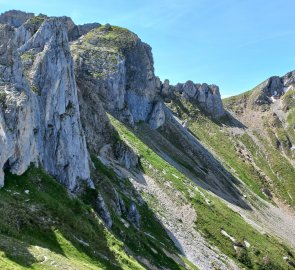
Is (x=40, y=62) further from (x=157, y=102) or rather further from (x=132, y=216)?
(x=157, y=102)

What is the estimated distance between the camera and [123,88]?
154m

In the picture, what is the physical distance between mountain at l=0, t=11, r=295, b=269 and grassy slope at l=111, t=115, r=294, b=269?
36 cm

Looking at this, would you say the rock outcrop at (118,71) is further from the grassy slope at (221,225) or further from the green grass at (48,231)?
the green grass at (48,231)

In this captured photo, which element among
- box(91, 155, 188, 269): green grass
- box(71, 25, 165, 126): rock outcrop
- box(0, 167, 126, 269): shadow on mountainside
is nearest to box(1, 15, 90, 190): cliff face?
box(0, 167, 126, 269): shadow on mountainside

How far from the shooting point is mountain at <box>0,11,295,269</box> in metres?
41.2

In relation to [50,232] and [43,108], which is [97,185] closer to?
[43,108]

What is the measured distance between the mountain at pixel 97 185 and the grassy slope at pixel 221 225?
36cm

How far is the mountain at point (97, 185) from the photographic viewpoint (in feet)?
135

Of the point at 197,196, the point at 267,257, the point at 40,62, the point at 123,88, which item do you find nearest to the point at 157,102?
the point at 123,88

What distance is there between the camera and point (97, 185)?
71625 mm

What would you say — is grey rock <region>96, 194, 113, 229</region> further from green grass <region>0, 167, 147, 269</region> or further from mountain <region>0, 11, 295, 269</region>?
green grass <region>0, 167, 147, 269</region>

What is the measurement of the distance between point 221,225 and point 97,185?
38.1 metres

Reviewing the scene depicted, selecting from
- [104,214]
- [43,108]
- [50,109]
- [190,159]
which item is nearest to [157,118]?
[190,159]

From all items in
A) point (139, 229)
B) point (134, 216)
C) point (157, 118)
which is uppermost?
point (157, 118)
